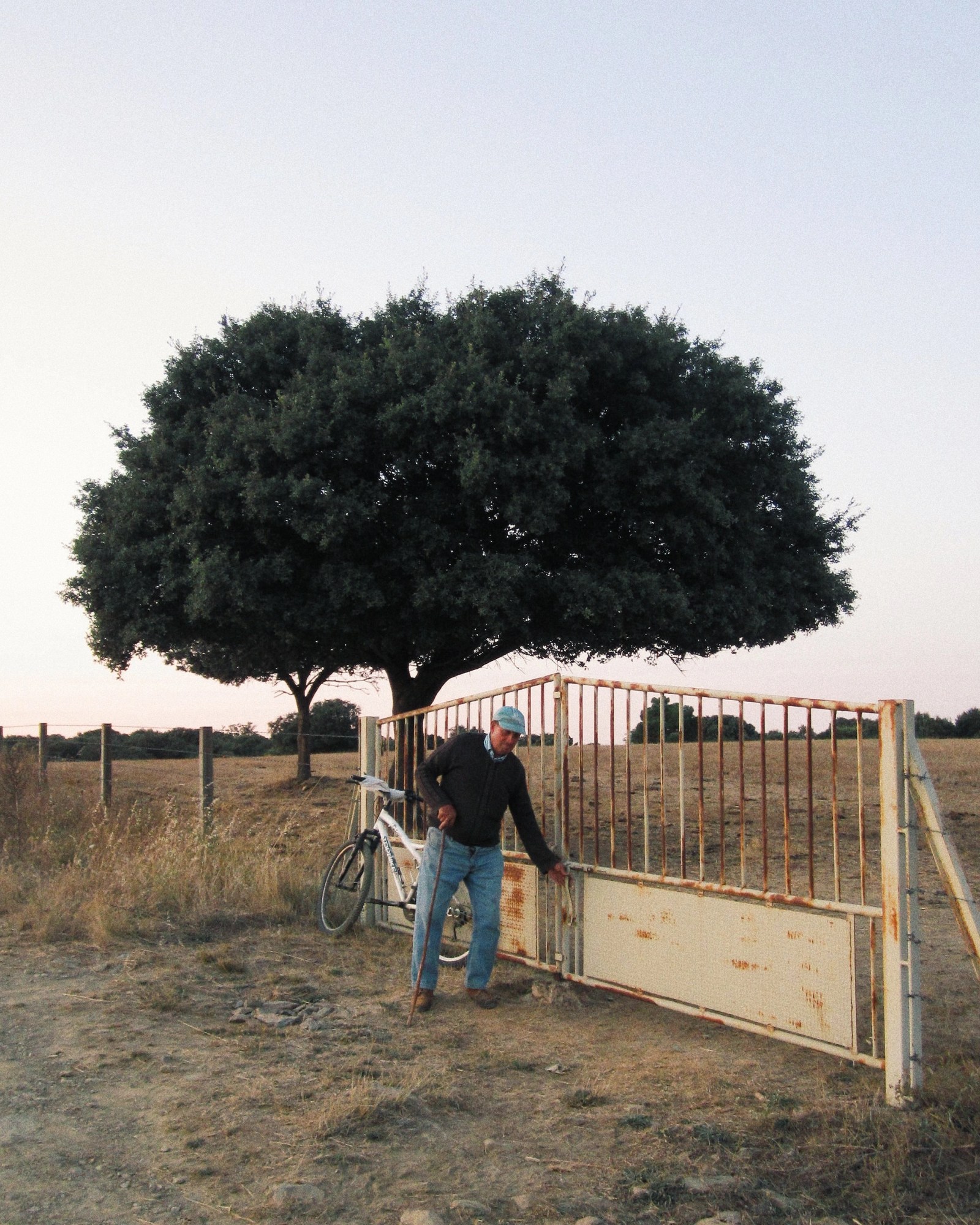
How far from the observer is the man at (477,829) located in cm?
785

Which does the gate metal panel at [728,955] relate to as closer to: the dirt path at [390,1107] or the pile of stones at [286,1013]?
the dirt path at [390,1107]

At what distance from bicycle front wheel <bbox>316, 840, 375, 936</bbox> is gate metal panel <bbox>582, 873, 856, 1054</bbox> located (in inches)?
108

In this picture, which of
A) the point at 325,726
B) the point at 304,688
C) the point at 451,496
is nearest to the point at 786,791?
the point at 451,496

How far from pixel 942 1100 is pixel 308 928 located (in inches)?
244

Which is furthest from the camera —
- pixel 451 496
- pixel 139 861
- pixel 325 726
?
pixel 325 726

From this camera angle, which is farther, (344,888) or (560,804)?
(344,888)

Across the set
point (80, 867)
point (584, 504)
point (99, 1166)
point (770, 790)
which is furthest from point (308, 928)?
point (770, 790)

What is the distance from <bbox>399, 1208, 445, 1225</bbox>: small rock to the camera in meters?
4.27

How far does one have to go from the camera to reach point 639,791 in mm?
18875

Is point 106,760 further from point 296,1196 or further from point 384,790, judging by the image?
point 296,1196

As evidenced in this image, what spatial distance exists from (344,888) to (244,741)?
34661 mm

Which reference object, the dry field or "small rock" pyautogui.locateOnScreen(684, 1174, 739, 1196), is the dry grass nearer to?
the dry field

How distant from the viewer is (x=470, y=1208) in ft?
14.6

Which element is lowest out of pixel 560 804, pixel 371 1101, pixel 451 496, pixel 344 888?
pixel 371 1101
